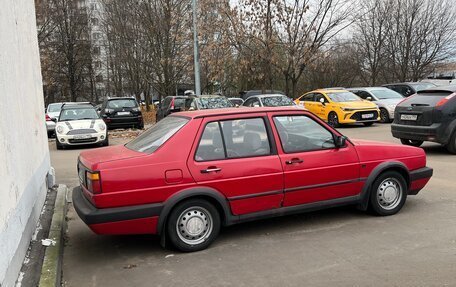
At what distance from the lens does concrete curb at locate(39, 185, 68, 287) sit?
385 cm

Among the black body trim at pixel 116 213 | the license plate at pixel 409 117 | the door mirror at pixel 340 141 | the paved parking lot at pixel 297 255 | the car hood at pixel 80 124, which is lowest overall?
the paved parking lot at pixel 297 255

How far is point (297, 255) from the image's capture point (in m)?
4.45

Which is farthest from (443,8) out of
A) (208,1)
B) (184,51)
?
(208,1)

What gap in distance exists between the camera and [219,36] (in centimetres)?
1866

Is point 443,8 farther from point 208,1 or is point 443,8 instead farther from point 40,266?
point 40,266

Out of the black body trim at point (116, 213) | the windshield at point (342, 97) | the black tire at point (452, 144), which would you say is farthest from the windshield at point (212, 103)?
the black body trim at point (116, 213)

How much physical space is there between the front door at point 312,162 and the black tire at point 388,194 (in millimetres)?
294

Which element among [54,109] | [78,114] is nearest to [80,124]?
[78,114]

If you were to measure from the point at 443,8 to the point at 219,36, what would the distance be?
2067cm

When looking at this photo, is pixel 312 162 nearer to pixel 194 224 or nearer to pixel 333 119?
pixel 194 224

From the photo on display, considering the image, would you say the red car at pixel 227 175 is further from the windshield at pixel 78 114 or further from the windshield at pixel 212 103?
the windshield at pixel 212 103

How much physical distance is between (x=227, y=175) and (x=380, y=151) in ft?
7.02

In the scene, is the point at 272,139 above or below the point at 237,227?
above

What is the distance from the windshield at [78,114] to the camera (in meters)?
15.0
